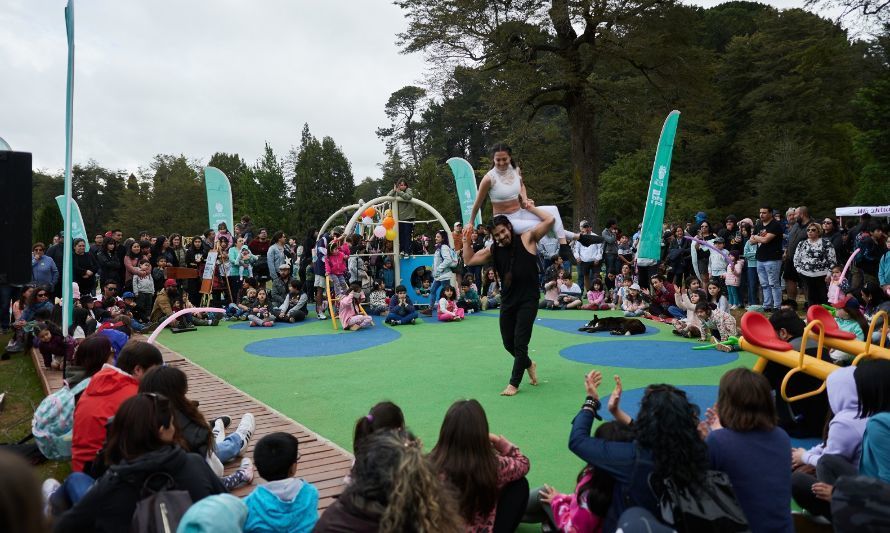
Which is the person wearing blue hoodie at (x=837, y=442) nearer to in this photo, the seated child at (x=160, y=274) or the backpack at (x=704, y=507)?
the backpack at (x=704, y=507)

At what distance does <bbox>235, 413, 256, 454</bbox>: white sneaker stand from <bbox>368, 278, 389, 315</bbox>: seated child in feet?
26.0

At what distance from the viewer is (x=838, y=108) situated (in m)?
32.6

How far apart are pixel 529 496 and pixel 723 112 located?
113 ft

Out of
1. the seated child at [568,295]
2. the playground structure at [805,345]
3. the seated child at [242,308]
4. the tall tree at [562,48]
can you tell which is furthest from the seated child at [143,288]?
the tall tree at [562,48]

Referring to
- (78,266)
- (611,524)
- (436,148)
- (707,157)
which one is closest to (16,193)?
(611,524)

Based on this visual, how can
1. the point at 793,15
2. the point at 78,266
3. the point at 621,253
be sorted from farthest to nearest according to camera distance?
the point at 793,15
the point at 621,253
the point at 78,266

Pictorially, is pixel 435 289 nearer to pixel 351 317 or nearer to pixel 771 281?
pixel 351 317

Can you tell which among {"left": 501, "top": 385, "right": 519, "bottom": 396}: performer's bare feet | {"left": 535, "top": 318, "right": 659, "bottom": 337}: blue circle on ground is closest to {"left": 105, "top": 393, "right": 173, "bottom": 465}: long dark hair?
{"left": 501, "top": 385, "right": 519, "bottom": 396}: performer's bare feet

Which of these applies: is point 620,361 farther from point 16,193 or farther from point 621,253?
point 621,253

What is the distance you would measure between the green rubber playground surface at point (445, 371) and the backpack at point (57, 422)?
1821mm

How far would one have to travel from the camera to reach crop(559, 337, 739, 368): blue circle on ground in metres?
7.48

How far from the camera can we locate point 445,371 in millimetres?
7387

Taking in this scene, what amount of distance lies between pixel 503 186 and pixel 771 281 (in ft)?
22.4

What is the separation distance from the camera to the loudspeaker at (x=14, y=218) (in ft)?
15.8
